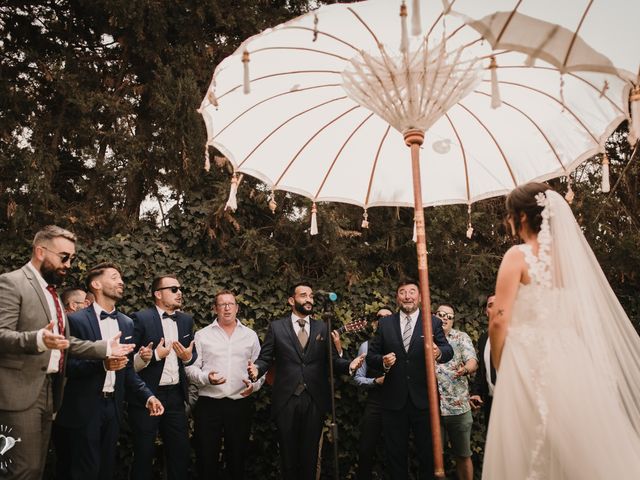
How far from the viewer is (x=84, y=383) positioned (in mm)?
4438

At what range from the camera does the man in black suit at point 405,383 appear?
5.16 meters

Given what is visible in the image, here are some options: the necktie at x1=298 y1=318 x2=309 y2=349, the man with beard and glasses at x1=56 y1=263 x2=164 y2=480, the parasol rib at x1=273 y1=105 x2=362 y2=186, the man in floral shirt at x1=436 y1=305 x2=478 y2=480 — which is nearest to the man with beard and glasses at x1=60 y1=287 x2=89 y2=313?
the man with beard and glasses at x1=56 y1=263 x2=164 y2=480

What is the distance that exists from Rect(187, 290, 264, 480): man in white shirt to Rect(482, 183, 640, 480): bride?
311 cm

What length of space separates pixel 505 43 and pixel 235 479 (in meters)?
4.69

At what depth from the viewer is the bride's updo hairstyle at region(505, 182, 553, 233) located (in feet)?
10.4

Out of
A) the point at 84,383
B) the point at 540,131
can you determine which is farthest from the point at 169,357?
the point at 540,131

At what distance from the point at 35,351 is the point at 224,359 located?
2403 millimetres

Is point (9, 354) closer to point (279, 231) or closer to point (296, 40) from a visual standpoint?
point (296, 40)

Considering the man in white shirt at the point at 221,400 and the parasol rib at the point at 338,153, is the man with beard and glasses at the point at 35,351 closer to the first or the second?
the man in white shirt at the point at 221,400

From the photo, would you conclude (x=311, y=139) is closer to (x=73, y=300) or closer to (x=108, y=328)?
(x=108, y=328)

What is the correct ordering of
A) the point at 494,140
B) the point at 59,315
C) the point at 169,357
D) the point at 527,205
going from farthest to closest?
the point at 169,357 → the point at 494,140 → the point at 59,315 → the point at 527,205

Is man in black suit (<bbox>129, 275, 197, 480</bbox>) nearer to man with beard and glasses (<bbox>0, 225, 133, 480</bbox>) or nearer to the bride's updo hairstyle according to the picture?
man with beard and glasses (<bbox>0, 225, 133, 480</bbox>)

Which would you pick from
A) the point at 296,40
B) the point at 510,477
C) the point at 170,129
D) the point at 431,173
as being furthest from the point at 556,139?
the point at 170,129

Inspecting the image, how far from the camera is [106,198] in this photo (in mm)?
7379
